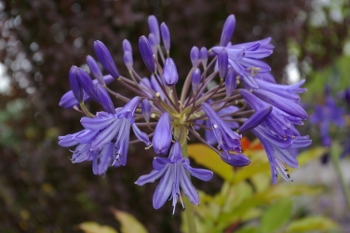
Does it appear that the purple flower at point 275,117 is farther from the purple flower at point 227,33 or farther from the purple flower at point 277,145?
the purple flower at point 227,33

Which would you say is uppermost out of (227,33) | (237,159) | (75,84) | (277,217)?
(75,84)

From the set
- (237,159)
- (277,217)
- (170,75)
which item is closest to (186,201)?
(237,159)

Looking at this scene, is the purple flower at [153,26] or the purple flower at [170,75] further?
the purple flower at [153,26]

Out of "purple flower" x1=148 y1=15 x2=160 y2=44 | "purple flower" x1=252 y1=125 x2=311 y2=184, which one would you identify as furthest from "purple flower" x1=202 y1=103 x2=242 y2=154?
"purple flower" x1=148 y1=15 x2=160 y2=44

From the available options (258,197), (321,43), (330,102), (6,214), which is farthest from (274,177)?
(321,43)

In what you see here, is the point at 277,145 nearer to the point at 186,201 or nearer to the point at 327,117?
the point at 186,201

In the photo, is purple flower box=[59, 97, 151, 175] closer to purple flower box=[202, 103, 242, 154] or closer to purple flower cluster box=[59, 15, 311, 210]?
purple flower cluster box=[59, 15, 311, 210]

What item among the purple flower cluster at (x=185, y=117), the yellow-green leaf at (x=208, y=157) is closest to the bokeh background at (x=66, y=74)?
the yellow-green leaf at (x=208, y=157)
